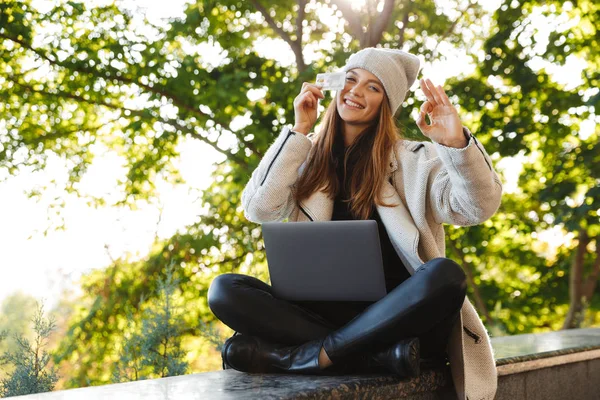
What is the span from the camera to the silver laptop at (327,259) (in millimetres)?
1872

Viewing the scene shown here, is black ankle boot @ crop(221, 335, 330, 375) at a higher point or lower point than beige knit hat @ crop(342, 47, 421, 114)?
lower

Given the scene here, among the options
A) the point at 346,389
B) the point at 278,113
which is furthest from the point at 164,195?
the point at 346,389

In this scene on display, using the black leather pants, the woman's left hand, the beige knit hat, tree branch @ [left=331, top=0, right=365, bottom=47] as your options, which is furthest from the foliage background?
the black leather pants

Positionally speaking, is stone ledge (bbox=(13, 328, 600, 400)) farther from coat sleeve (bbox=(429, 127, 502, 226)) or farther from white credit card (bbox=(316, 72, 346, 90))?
white credit card (bbox=(316, 72, 346, 90))

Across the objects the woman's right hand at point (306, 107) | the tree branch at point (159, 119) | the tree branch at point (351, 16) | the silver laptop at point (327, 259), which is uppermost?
the tree branch at point (351, 16)

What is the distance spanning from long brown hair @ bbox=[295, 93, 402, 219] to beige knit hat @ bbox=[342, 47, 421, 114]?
0.04 meters

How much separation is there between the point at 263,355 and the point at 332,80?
0.92m

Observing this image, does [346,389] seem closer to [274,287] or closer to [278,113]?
[274,287]

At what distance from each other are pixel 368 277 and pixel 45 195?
4.77m

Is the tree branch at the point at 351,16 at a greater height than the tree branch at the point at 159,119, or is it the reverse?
the tree branch at the point at 351,16

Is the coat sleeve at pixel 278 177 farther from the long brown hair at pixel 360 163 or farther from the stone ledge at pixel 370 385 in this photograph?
the stone ledge at pixel 370 385

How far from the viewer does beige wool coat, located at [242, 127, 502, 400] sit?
2.02 metres

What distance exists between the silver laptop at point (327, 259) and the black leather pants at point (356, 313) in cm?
7

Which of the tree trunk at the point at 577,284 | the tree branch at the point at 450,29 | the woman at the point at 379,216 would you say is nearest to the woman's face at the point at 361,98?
the woman at the point at 379,216
